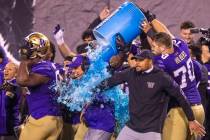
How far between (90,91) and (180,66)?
3.10ft

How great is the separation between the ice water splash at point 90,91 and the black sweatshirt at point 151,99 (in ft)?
1.02

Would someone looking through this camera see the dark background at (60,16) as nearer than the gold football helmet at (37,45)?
No

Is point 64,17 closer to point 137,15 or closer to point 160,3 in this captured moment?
point 160,3

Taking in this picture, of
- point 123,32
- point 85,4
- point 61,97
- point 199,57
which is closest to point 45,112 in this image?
point 61,97

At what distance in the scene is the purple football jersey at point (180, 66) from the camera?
19.9ft

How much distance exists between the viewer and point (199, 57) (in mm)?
7578

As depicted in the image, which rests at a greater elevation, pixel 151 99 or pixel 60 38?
pixel 60 38

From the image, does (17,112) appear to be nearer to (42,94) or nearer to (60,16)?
(42,94)

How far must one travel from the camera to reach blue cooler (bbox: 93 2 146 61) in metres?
5.68

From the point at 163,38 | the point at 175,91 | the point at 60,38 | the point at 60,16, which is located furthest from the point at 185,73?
the point at 60,16

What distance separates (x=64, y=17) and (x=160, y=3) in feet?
4.90

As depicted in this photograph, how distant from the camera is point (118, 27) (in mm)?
5691

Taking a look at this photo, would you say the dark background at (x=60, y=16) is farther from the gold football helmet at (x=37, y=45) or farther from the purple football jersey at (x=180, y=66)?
the gold football helmet at (x=37, y=45)

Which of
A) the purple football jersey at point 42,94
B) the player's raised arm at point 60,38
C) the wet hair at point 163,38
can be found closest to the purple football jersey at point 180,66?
the wet hair at point 163,38
